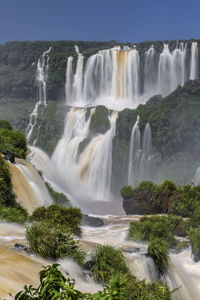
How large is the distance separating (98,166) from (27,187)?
27579mm

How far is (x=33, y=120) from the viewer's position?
6575 centimetres

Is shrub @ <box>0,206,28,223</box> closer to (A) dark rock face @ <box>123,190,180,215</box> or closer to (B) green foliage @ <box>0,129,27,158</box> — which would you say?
(B) green foliage @ <box>0,129,27,158</box>

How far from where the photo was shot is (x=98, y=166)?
47.3 m

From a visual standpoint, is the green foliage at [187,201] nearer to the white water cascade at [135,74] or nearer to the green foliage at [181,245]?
the green foliage at [181,245]

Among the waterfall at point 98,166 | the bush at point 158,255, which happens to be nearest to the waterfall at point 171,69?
the waterfall at point 98,166

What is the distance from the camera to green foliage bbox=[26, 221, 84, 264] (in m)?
9.58

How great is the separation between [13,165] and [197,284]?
12.1 metres

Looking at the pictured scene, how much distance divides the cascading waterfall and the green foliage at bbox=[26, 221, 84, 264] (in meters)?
35.8

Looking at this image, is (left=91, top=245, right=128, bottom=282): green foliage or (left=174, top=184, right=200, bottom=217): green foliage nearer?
(left=91, top=245, right=128, bottom=282): green foliage

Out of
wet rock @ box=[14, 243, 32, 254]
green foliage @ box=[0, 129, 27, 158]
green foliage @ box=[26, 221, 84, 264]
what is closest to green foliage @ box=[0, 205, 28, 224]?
green foliage @ box=[26, 221, 84, 264]

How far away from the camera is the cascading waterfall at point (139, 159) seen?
1818 inches

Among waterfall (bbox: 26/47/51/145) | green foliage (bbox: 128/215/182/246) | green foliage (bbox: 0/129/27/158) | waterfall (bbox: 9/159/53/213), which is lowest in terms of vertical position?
green foliage (bbox: 128/215/182/246)

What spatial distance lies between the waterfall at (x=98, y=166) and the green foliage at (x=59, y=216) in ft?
93.6

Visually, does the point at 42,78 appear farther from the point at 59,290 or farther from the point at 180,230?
the point at 59,290
